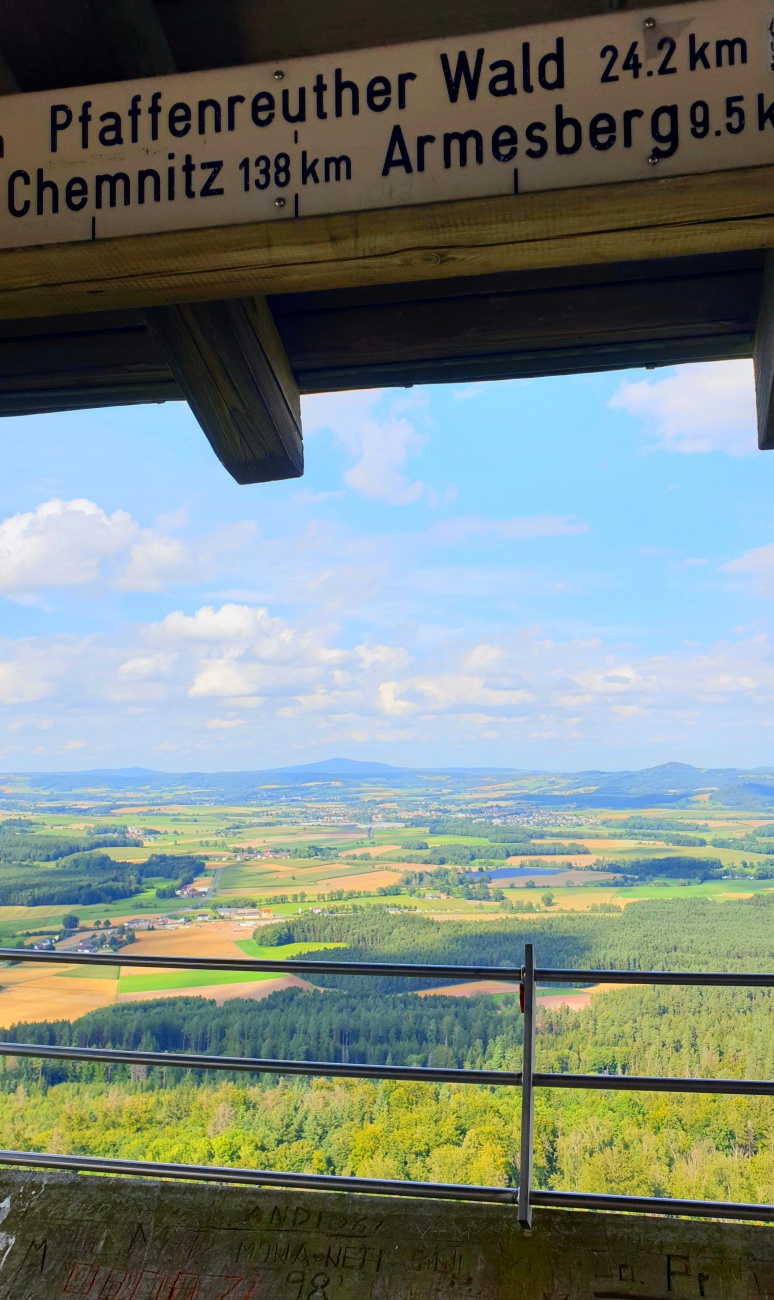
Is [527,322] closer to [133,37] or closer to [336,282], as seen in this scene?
[336,282]

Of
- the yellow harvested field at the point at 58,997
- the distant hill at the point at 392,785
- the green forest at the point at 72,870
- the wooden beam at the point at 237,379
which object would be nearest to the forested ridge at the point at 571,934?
the distant hill at the point at 392,785

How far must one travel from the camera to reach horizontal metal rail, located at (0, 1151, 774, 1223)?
6.06ft

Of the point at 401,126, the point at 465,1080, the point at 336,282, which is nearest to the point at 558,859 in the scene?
the point at 465,1080

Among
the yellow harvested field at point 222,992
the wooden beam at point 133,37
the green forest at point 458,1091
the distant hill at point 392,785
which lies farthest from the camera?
the distant hill at point 392,785

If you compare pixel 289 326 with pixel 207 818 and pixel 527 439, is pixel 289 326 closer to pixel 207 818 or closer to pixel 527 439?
pixel 207 818

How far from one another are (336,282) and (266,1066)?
190 cm

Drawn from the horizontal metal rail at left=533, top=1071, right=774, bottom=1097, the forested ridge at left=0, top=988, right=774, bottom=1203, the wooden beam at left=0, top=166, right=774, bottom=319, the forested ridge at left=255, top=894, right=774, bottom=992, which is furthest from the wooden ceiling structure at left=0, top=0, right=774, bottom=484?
the forested ridge at left=255, top=894, right=774, bottom=992

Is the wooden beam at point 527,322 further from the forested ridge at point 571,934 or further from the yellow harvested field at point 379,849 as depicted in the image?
the yellow harvested field at point 379,849

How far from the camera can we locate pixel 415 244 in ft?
4.09

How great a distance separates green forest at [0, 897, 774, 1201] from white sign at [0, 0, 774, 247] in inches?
97.5

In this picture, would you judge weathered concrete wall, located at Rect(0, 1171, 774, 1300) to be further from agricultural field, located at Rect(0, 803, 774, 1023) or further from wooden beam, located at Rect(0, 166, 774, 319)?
agricultural field, located at Rect(0, 803, 774, 1023)

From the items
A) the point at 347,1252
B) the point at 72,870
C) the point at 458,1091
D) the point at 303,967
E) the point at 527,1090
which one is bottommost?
the point at 458,1091

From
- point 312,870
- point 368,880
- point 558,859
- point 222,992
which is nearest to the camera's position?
point 222,992

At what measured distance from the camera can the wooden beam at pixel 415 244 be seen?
117 centimetres
